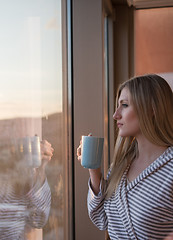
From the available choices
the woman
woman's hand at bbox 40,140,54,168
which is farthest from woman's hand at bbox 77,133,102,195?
woman's hand at bbox 40,140,54,168

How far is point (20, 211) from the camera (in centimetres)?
96

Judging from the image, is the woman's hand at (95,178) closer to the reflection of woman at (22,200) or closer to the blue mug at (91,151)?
the blue mug at (91,151)

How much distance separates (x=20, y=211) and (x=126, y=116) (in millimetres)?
503

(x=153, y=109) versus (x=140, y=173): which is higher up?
(x=153, y=109)

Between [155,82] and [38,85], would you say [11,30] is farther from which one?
[155,82]

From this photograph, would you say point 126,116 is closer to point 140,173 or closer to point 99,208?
point 140,173

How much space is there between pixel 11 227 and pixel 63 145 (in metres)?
0.90

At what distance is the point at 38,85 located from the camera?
120 cm

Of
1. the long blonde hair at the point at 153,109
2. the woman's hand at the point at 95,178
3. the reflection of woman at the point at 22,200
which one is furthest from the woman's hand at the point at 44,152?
the long blonde hair at the point at 153,109

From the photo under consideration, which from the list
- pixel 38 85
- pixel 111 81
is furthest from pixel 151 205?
pixel 111 81

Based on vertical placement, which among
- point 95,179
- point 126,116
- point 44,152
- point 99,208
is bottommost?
point 99,208

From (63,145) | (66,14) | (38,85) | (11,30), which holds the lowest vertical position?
(63,145)

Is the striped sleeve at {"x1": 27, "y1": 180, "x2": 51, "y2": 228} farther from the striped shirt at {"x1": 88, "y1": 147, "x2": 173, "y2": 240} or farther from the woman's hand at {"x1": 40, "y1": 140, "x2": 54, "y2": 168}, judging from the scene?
the striped shirt at {"x1": 88, "y1": 147, "x2": 173, "y2": 240}

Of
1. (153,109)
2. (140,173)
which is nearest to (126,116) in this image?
(153,109)
